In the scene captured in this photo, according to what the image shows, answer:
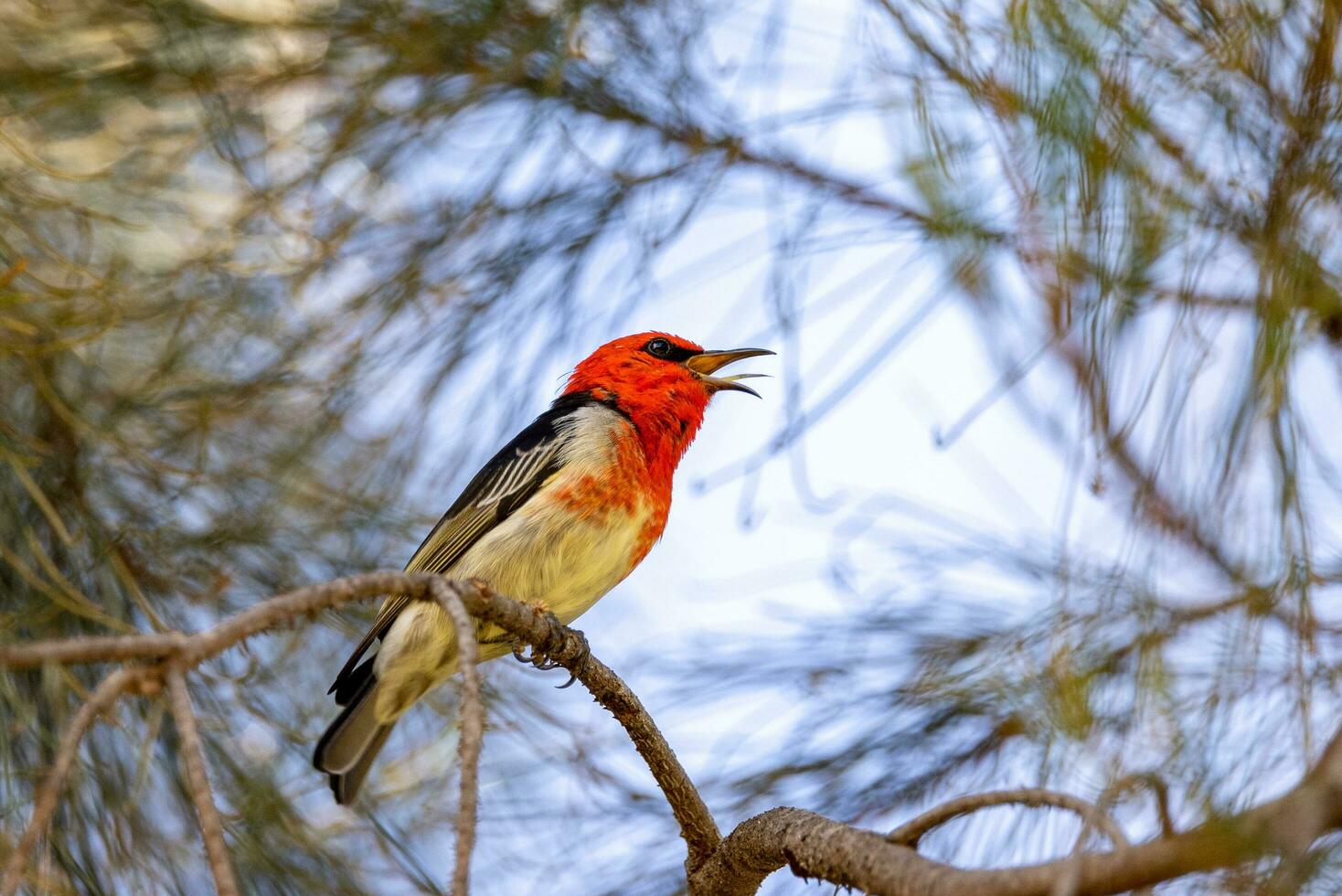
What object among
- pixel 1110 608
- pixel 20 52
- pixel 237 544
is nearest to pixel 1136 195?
pixel 1110 608

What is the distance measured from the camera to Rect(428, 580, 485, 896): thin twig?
1.24 m

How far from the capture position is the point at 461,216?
322cm

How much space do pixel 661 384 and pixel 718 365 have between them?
0.18 m

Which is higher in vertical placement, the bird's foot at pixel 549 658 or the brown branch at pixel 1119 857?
the bird's foot at pixel 549 658

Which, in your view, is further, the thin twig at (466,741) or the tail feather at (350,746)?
the tail feather at (350,746)

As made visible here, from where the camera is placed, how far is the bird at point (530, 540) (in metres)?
3.09

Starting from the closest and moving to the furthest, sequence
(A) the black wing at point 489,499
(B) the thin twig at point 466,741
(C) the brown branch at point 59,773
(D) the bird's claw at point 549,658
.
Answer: (C) the brown branch at point 59,773, (B) the thin twig at point 466,741, (D) the bird's claw at point 549,658, (A) the black wing at point 489,499

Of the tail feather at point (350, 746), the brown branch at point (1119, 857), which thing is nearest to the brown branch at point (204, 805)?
the brown branch at point (1119, 857)

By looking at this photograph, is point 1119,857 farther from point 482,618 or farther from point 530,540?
point 530,540

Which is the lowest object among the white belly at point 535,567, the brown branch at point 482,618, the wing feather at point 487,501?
the brown branch at point 482,618

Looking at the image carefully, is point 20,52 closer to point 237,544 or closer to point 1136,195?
point 237,544

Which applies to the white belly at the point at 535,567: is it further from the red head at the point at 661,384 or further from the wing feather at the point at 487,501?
the red head at the point at 661,384

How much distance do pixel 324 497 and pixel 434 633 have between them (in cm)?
49

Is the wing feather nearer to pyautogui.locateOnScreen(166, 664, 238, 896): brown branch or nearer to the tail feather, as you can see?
the tail feather
